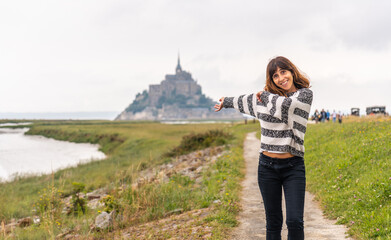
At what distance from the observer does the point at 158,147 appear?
101 ft

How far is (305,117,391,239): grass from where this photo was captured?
5619 mm

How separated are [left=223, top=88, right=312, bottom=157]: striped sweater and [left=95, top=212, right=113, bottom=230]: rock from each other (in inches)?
209

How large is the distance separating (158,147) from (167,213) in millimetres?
23040

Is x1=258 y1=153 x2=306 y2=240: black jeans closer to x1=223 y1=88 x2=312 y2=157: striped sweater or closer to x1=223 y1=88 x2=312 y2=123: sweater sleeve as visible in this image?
x1=223 y1=88 x2=312 y2=157: striped sweater

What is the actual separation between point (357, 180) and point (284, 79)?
17.9 feet

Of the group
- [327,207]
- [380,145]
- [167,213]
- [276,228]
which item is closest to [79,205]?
[167,213]

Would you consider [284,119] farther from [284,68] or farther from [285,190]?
[285,190]

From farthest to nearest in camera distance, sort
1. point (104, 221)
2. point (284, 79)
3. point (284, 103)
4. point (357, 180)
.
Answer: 1. point (357, 180)
2. point (104, 221)
3. point (284, 79)
4. point (284, 103)

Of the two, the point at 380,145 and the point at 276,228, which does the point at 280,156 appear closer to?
the point at 276,228

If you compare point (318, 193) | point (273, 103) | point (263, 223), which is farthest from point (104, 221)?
point (273, 103)

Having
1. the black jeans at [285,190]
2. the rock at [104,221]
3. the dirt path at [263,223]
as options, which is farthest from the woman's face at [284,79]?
the rock at [104,221]

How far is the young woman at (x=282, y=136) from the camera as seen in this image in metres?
3.39

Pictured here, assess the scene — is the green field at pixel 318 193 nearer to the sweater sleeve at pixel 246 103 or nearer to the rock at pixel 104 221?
the rock at pixel 104 221

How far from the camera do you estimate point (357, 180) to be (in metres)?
7.82
